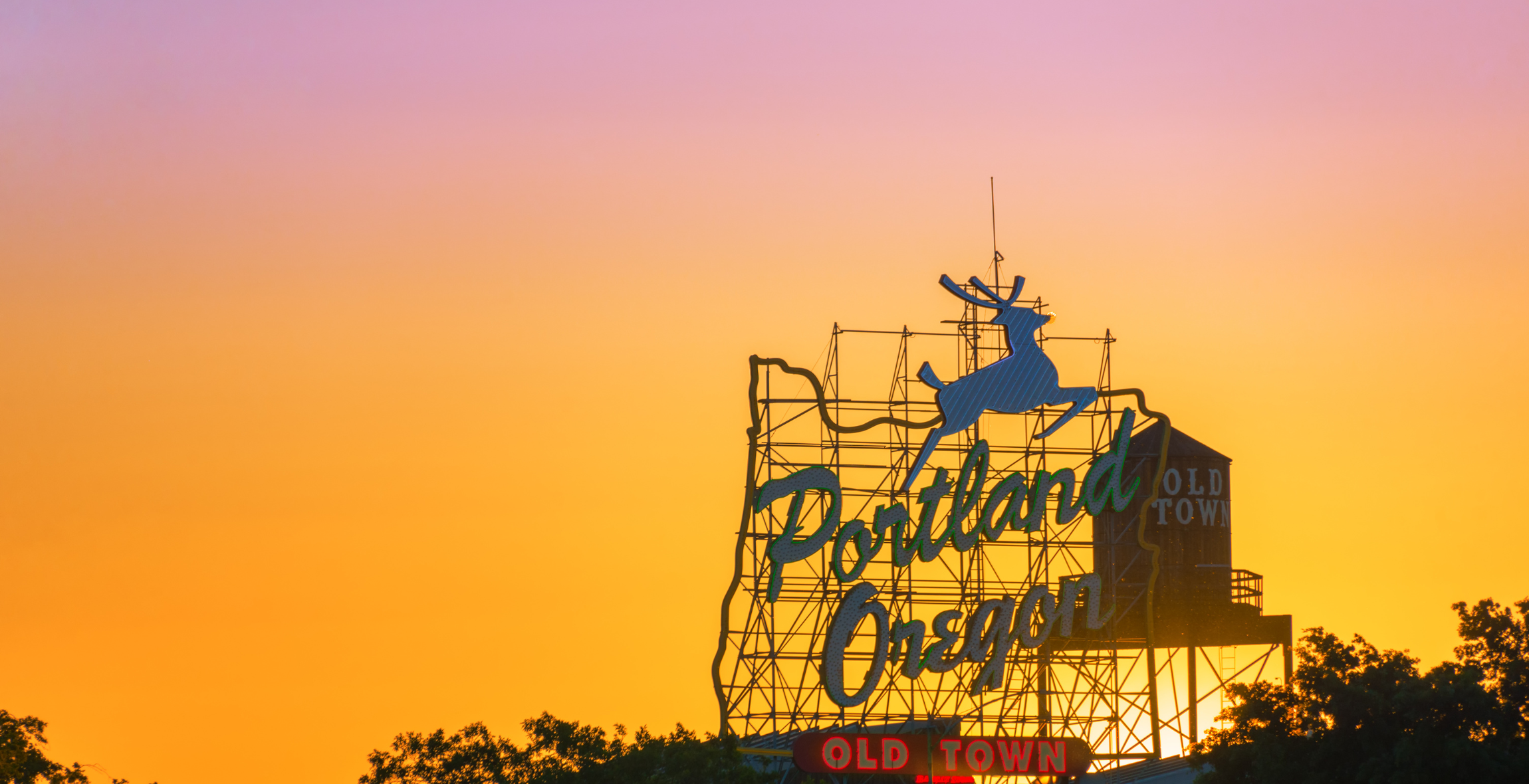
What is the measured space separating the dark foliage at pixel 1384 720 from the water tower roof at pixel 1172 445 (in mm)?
17523

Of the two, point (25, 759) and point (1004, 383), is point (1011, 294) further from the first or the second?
point (25, 759)

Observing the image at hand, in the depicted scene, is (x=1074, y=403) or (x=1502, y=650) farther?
(x=1074, y=403)

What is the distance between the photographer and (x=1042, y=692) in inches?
2002

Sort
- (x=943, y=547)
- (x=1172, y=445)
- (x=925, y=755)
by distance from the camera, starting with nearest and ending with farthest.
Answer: (x=925, y=755)
(x=943, y=547)
(x=1172, y=445)

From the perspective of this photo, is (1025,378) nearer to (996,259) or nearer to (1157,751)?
(996,259)

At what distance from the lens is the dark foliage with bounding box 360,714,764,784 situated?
47.4 meters

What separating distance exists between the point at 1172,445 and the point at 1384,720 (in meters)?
21.7

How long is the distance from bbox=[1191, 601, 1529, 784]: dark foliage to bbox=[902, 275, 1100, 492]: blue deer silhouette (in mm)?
10210

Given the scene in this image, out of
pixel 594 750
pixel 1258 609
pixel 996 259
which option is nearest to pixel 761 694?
pixel 594 750

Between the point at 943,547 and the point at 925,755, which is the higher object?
the point at 943,547

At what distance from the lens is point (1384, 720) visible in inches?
1609

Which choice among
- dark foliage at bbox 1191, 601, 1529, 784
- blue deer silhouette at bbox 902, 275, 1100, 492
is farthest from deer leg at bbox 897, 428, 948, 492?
dark foliage at bbox 1191, 601, 1529, 784

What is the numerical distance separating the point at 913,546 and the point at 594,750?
837 cm

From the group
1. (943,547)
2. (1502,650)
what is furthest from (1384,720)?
(943,547)
